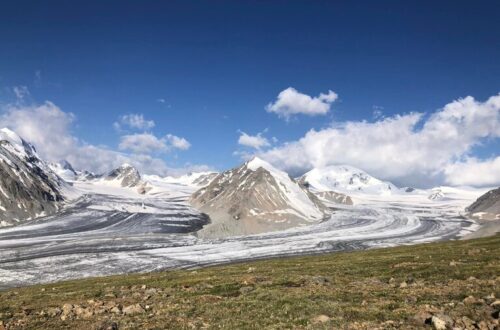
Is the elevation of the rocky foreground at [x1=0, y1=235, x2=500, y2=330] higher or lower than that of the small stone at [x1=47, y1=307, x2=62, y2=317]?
lower

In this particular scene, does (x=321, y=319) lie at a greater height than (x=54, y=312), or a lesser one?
lesser

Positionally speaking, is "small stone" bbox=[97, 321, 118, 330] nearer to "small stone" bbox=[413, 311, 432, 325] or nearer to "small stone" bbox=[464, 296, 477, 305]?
"small stone" bbox=[413, 311, 432, 325]

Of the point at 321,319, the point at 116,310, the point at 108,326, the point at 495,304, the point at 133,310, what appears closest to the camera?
the point at 321,319

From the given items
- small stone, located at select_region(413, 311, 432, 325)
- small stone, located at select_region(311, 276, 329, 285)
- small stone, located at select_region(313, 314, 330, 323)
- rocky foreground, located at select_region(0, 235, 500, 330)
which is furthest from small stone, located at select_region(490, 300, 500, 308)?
small stone, located at select_region(311, 276, 329, 285)

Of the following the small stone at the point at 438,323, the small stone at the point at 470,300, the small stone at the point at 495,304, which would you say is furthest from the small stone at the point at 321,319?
the small stone at the point at 495,304

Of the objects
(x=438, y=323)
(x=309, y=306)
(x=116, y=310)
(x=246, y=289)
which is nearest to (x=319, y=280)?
(x=246, y=289)

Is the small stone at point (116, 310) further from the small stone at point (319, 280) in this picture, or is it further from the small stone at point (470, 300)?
the small stone at point (470, 300)

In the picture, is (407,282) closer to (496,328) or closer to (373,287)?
(373,287)

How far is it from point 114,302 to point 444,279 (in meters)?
24.8

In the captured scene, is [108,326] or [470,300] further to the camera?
[470,300]

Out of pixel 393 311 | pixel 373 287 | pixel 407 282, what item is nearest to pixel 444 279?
pixel 407 282

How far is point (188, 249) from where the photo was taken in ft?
607

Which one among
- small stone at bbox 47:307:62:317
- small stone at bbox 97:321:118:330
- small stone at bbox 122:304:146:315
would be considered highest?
small stone at bbox 47:307:62:317

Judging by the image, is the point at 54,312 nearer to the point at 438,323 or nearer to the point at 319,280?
the point at 319,280
